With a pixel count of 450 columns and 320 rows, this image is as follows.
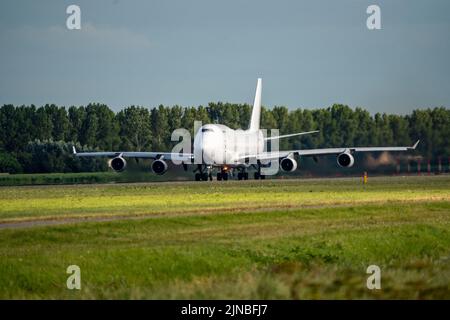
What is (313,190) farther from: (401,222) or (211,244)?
(211,244)

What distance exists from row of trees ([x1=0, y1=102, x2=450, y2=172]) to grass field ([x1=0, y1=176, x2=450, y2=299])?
42307mm

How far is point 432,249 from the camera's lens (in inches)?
1423

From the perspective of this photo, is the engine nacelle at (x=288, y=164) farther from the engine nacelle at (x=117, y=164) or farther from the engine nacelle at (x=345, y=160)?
the engine nacelle at (x=117, y=164)

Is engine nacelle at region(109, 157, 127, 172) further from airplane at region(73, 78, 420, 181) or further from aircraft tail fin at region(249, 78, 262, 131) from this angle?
aircraft tail fin at region(249, 78, 262, 131)

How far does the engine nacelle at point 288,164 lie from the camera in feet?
294

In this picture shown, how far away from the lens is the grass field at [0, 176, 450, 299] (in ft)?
75.3

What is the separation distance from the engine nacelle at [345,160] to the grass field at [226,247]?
3431cm

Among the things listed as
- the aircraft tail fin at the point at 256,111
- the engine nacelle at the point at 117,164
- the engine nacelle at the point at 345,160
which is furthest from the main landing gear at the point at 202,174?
the aircraft tail fin at the point at 256,111

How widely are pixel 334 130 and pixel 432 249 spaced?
252ft

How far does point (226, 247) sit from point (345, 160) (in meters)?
56.2

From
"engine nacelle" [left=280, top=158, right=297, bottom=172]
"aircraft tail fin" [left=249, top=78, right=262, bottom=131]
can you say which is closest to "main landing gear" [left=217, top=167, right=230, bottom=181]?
"engine nacelle" [left=280, top=158, right=297, bottom=172]

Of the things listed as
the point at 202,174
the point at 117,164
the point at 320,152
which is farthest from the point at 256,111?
the point at 117,164

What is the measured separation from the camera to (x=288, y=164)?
89.9 meters
